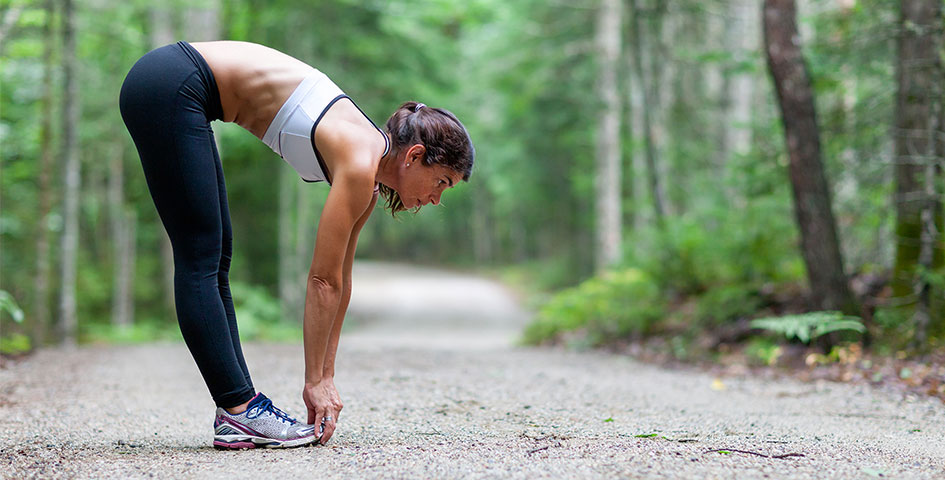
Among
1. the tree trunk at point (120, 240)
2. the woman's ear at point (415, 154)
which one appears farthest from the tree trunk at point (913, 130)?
the tree trunk at point (120, 240)

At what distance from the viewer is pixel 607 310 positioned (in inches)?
405

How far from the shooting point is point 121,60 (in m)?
14.2

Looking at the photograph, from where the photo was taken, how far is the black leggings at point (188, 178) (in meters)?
2.59

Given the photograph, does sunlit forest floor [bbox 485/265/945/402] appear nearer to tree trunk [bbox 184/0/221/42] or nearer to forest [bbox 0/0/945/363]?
forest [bbox 0/0/945/363]

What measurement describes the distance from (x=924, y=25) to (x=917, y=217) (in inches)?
63.4

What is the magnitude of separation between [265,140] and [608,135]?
1553 centimetres

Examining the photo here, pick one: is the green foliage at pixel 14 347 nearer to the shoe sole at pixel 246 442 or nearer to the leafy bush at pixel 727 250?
the shoe sole at pixel 246 442

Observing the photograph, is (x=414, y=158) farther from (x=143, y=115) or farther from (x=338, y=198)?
(x=143, y=115)

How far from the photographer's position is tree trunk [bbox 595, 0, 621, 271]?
16.9 m

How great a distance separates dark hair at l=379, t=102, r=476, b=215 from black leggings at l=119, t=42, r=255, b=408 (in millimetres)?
688

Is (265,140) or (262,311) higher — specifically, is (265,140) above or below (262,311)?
above

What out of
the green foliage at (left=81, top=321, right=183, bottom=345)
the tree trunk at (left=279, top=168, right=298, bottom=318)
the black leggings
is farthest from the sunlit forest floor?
the tree trunk at (left=279, top=168, right=298, bottom=318)

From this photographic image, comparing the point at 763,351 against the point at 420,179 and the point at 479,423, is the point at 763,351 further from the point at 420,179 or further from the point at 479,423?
the point at 420,179

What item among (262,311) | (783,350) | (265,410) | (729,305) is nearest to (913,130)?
(783,350)
